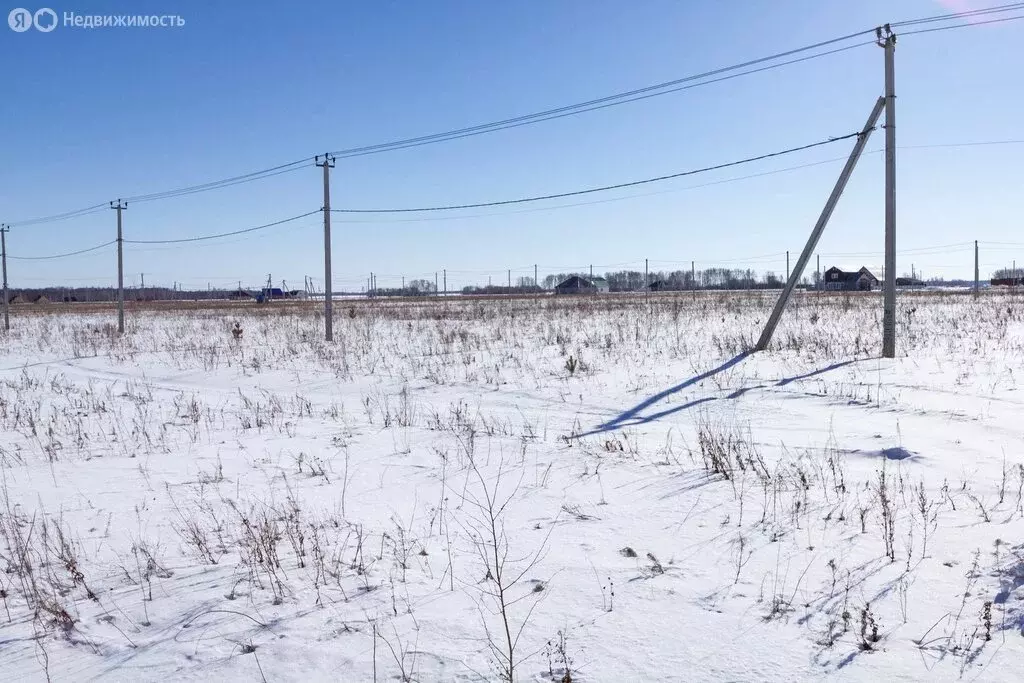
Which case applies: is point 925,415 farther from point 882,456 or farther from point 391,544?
point 391,544

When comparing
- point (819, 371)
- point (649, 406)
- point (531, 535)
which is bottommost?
point (531, 535)

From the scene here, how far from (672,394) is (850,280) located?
257ft

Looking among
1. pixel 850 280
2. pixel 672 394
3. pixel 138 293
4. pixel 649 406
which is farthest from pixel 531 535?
pixel 138 293

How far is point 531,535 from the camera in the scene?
418 cm

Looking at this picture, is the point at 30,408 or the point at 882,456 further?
the point at 30,408

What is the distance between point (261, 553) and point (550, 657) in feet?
6.47

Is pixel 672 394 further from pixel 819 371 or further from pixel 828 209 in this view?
pixel 828 209

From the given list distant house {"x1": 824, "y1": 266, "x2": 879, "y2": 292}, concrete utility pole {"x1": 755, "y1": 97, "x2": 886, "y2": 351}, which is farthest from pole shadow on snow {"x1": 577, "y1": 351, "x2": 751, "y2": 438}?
distant house {"x1": 824, "y1": 266, "x2": 879, "y2": 292}

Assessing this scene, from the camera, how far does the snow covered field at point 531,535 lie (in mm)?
2857

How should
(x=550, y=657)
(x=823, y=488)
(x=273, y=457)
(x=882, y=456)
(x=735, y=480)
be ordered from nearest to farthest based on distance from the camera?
1. (x=550, y=657)
2. (x=823, y=488)
3. (x=735, y=480)
4. (x=882, y=456)
5. (x=273, y=457)

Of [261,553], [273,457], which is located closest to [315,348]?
[273,457]

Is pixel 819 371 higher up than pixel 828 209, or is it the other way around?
pixel 828 209

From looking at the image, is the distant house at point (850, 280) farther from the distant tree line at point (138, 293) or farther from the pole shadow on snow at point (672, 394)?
the distant tree line at point (138, 293)

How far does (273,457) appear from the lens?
6500 millimetres
